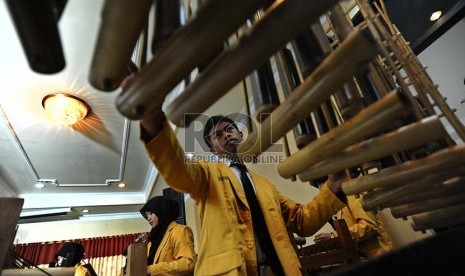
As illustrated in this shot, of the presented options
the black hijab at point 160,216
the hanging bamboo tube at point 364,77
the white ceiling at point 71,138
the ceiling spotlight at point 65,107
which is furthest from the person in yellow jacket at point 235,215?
the ceiling spotlight at point 65,107

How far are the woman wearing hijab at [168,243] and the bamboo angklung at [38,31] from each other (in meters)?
1.40

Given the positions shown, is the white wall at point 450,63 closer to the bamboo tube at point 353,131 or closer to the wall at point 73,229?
the bamboo tube at point 353,131

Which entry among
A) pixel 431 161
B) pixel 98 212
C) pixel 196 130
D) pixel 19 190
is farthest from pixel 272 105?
pixel 98 212

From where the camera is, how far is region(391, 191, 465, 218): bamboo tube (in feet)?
1.87

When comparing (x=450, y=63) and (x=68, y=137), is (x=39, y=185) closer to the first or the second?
(x=68, y=137)

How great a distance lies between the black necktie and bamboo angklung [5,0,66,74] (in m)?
0.95

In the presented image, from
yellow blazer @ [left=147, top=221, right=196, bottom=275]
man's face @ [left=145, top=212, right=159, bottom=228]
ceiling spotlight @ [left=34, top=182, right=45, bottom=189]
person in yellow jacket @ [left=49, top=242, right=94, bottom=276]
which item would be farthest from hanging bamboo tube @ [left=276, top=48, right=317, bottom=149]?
ceiling spotlight @ [left=34, top=182, right=45, bottom=189]

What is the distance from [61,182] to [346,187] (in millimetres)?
5635

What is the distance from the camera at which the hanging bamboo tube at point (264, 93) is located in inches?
17.4

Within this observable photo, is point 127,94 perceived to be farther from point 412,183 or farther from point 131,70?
point 412,183

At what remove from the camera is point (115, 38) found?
1.08ft

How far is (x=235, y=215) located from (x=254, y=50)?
2.53 ft

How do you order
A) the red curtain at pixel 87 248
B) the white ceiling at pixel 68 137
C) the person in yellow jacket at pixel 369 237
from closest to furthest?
the person in yellow jacket at pixel 369 237 < the white ceiling at pixel 68 137 < the red curtain at pixel 87 248

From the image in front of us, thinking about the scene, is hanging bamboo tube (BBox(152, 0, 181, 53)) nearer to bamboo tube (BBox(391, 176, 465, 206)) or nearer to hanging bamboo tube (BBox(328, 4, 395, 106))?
hanging bamboo tube (BBox(328, 4, 395, 106))
